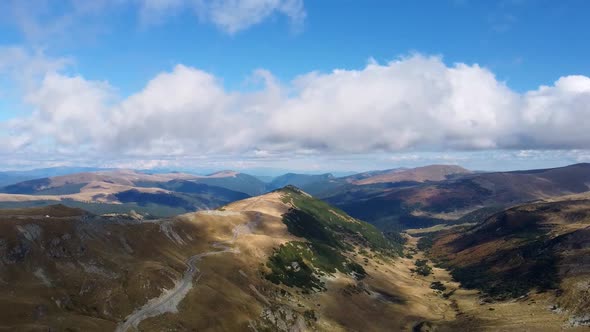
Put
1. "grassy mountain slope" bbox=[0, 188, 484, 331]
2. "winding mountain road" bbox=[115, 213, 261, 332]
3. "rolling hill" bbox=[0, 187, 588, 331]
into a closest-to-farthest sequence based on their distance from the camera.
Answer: "winding mountain road" bbox=[115, 213, 261, 332]
"grassy mountain slope" bbox=[0, 188, 484, 331]
"rolling hill" bbox=[0, 187, 588, 331]

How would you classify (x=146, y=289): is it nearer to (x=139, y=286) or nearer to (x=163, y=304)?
(x=139, y=286)

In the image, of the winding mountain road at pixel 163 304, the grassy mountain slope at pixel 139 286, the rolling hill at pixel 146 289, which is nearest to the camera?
the winding mountain road at pixel 163 304

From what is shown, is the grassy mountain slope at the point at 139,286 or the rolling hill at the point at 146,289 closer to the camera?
the grassy mountain slope at the point at 139,286

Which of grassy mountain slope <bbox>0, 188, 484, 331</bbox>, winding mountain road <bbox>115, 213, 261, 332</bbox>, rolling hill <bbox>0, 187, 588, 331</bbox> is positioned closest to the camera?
winding mountain road <bbox>115, 213, 261, 332</bbox>

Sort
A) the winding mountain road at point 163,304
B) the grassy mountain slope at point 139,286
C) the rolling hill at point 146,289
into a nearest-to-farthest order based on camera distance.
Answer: the winding mountain road at point 163,304, the grassy mountain slope at point 139,286, the rolling hill at point 146,289

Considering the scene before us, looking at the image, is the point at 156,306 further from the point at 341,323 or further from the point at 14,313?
the point at 341,323

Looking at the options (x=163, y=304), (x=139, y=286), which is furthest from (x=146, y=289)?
(x=163, y=304)

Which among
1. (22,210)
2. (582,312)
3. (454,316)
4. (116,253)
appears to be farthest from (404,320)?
(22,210)

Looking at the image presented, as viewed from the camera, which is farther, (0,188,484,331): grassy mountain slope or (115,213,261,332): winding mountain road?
(0,188,484,331): grassy mountain slope

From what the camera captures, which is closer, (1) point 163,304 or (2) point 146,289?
(1) point 163,304

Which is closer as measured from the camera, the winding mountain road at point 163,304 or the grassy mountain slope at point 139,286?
the winding mountain road at point 163,304

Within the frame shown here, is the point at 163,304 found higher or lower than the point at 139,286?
lower
